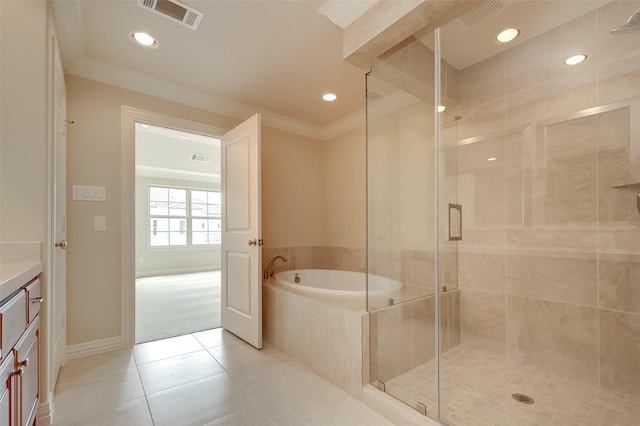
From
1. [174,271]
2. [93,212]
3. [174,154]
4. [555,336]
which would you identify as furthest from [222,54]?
[174,271]

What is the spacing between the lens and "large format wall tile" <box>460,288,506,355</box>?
223 centimetres

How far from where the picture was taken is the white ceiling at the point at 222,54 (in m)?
1.80

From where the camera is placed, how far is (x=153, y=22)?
1.89 meters

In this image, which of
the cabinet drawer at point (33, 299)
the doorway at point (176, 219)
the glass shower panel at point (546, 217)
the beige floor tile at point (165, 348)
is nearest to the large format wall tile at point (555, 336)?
the glass shower panel at point (546, 217)

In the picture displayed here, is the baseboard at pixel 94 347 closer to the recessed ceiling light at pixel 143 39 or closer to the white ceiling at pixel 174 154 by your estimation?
the recessed ceiling light at pixel 143 39

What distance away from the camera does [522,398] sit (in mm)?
1683

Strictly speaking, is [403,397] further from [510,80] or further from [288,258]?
[510,80]

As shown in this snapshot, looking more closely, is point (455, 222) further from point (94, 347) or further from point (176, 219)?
point (176, 219)

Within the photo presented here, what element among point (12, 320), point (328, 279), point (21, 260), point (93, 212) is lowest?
point (328, 279)

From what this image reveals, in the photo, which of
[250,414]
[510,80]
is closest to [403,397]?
[250,414]

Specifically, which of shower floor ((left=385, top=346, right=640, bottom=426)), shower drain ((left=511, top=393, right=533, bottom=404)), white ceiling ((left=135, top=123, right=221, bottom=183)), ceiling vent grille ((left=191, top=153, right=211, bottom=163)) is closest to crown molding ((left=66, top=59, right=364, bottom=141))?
white ceiling ((left=135, top=123, right=221, bottom=183))

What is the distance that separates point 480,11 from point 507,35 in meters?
0.45

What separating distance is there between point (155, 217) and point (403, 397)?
6.74m

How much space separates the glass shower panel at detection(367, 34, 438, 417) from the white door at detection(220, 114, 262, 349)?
993 millimetres
